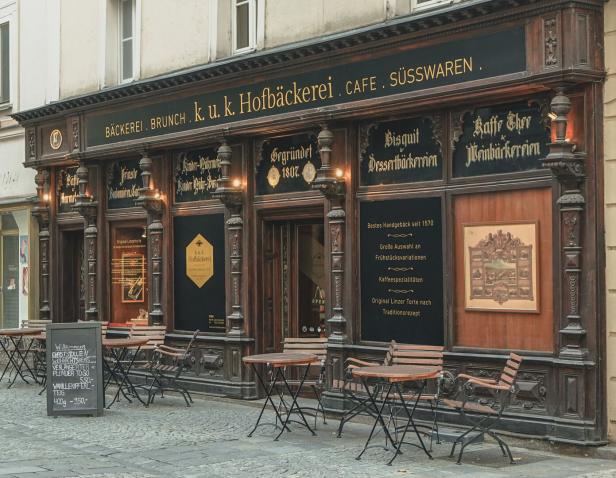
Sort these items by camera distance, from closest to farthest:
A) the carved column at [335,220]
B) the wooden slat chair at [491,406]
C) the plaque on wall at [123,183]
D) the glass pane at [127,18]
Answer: the wooden slat chair at [491,406]
the carved column at [335,220]
the plaque on wall at [123,183]
the glass pane at [127,18]

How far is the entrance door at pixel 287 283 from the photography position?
14352 mm

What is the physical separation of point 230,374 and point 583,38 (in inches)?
268

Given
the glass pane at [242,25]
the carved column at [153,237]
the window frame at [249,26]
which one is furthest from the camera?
the carved column at [153,237]

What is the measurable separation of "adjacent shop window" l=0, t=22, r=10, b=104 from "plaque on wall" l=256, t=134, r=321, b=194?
7.61m

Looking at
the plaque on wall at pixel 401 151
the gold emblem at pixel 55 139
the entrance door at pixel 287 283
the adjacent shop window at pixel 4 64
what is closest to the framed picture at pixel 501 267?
the plaque on wall at pixel 401 151

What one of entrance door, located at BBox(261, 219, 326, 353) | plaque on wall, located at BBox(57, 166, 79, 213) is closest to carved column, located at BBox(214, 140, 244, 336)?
entrance door, located at BBox(261, 219, 326, 353)

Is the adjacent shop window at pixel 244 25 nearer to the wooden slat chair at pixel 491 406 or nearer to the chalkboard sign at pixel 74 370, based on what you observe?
the chalkboard sign at pixel 74 370

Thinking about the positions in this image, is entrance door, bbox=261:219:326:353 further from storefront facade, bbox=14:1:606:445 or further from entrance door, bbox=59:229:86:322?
entrance door, bbox=59:229:86:322

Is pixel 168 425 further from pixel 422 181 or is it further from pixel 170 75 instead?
pixel 170 75

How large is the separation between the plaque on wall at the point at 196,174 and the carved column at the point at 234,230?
351 mm

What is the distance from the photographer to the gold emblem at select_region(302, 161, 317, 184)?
1355 centimetres

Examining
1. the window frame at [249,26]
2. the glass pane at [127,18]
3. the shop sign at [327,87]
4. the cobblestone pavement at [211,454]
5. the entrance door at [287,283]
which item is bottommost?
the cobblestone pavement at [211,454]

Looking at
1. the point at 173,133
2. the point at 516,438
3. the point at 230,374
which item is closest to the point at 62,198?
the point at 173,133

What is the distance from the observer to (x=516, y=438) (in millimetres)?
10703
